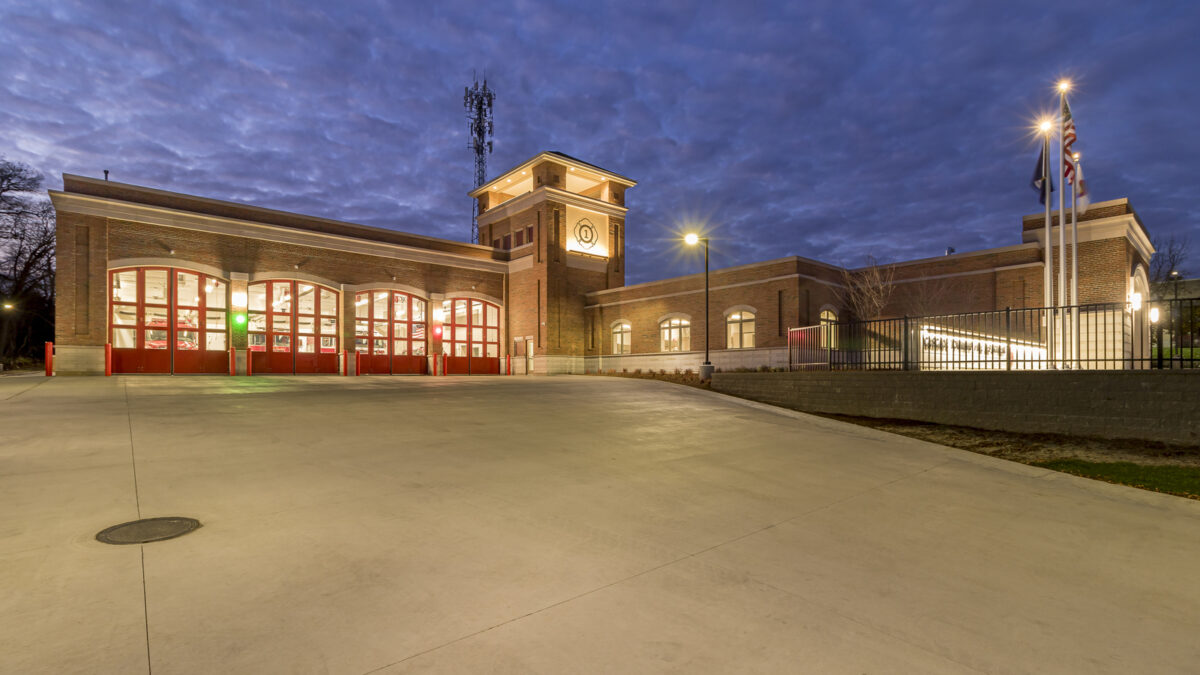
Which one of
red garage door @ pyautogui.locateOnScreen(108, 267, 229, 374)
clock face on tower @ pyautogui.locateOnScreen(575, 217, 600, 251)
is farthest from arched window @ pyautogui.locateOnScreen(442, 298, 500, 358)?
red garage door @ pyautogui.locateOnScreen(108, 267, 229, 374)

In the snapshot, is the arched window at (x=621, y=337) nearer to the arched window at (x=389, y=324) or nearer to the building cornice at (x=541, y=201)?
the building cornice at (x=541, y=201)

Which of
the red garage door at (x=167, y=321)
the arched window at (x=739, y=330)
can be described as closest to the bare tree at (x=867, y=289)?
the arched window at (x=739, y=330)

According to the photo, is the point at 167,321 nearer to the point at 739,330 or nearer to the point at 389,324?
the point at 389,324

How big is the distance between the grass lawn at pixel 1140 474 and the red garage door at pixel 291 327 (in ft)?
101

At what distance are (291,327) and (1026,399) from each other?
31.2 metres

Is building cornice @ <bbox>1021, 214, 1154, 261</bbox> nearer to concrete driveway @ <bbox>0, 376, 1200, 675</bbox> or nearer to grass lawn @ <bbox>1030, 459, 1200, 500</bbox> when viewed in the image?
grass lawn @ <bbox>1030, 459, 1200, 500</bbox>

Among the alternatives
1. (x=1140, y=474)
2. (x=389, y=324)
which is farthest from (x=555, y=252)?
(x=1140, y=474)

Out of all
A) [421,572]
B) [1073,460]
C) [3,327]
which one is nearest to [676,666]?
[421,572]

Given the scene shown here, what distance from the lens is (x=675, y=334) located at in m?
34.3

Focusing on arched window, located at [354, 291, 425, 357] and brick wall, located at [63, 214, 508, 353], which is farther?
arched window, located at [354, 291, 425, 357]

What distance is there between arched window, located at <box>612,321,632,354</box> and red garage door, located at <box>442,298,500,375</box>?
7853 millimetres

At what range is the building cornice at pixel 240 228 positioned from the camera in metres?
24.9

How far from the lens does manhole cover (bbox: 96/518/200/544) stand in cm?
467

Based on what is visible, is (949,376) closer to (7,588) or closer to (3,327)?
(7,588)
